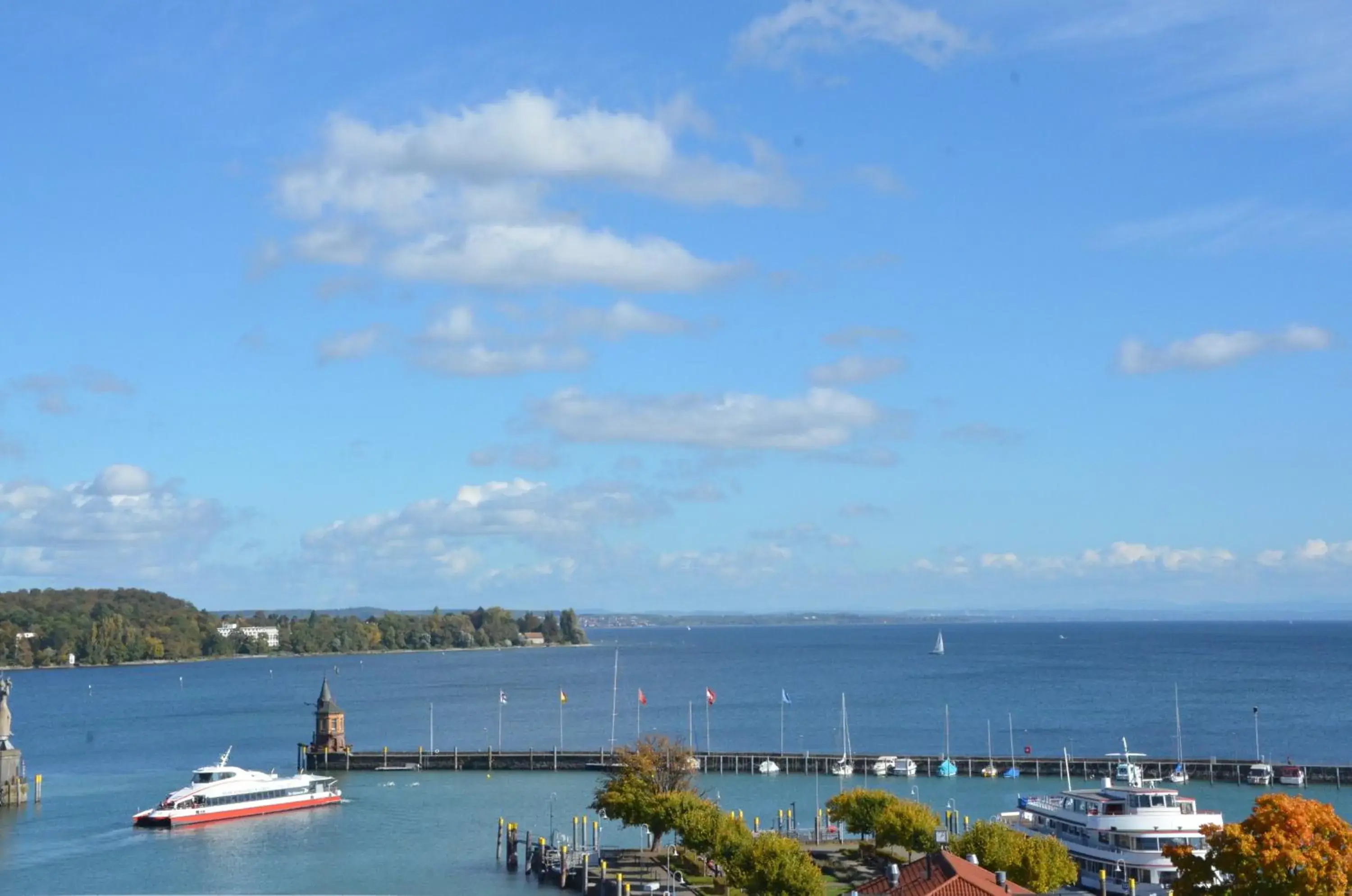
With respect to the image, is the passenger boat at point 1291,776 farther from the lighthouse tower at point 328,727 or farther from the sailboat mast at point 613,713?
the lighthouse tower at point 328,727

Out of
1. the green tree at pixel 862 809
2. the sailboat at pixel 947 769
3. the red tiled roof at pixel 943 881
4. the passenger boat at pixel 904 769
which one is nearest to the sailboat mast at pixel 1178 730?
the sailboat at pixel 947 769

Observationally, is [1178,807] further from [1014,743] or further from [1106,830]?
[1014,743]

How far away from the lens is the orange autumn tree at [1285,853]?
3494cm

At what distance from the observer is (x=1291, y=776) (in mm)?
90250

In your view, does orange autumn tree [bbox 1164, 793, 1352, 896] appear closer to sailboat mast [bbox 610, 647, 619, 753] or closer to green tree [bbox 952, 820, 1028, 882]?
green tree [bbox 952, 820, 1028, 882]

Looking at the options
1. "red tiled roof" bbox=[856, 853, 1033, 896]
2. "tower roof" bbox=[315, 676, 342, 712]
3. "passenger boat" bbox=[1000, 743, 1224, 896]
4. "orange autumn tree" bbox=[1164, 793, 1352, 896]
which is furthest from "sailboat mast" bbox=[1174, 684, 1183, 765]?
"tower roof" bbox=[315, 676, 342, 712]

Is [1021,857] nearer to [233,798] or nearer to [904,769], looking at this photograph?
[233,798]

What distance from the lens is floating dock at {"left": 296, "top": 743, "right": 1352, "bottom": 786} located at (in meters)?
96.4

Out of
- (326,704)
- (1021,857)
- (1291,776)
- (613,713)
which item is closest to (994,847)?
(1021,857)

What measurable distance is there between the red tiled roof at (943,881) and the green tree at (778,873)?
17.7 ft

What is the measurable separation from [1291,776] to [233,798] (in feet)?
217

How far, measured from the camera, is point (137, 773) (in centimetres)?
10400

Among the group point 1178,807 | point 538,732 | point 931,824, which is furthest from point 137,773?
point 1178,807

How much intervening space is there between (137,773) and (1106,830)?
2912 inches
